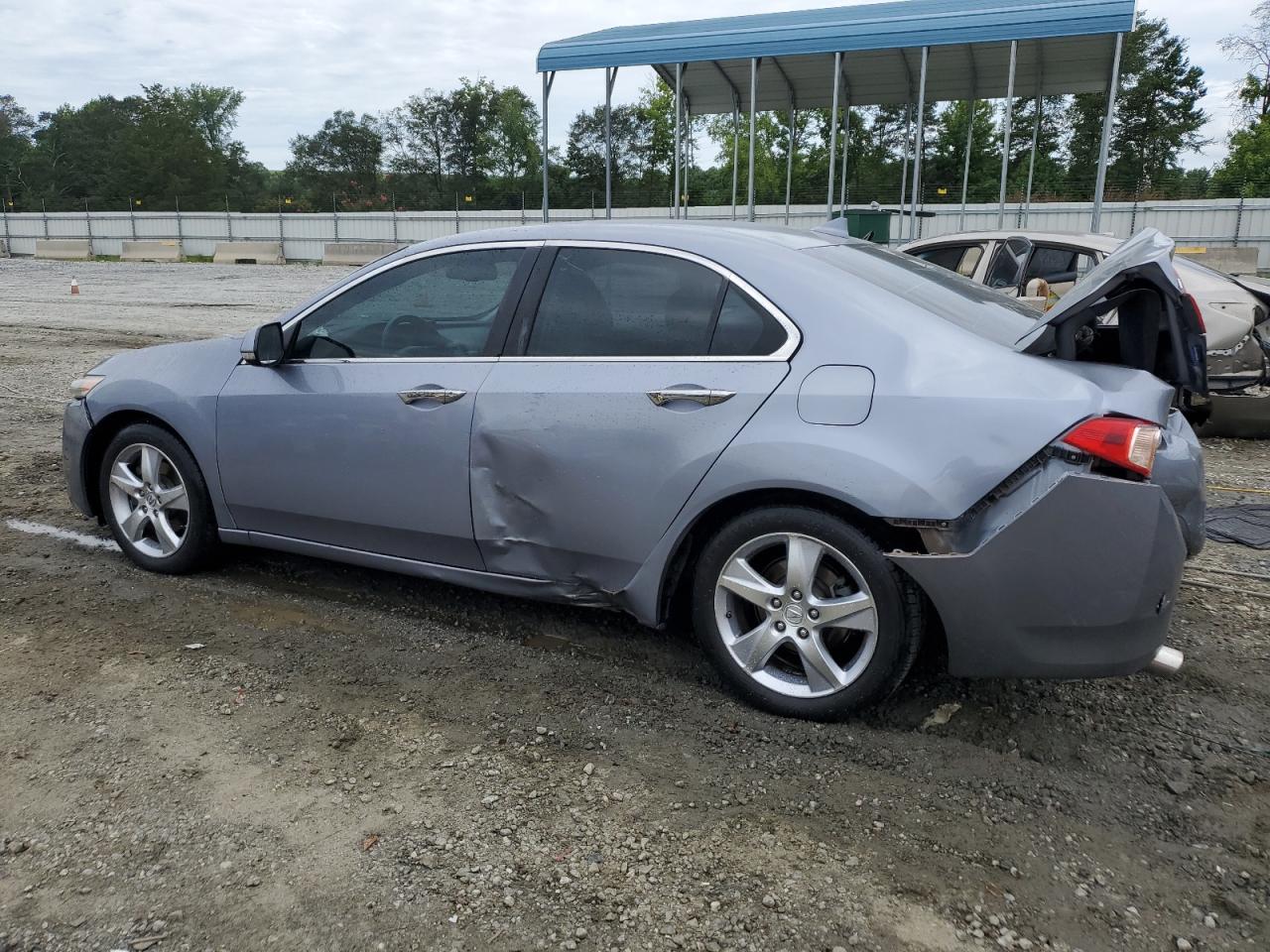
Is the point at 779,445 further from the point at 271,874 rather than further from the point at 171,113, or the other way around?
the point at 171,113

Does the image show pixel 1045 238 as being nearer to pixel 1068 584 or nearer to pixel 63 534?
pixel 1068 584

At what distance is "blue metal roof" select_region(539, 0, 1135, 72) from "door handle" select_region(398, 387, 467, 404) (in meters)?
11.9

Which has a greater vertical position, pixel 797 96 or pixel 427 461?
pixel 797 96

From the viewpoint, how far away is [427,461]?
12.8 ft

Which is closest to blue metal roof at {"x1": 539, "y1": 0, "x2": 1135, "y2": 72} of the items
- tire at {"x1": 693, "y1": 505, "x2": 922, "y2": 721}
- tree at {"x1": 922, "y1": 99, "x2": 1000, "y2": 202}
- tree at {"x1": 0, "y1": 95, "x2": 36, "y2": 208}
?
tire at {"x1": 693, "y1": 505, "x2": 922, "y2": 721}

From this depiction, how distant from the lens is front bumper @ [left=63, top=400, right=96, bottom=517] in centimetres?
488

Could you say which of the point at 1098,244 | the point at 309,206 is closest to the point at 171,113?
the point at 309,206

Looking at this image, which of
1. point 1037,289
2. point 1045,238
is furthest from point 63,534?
point 1045,238

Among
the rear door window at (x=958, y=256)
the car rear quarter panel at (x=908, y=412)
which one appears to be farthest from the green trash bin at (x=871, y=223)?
the car rear quarter panel at (x=908, y=412)

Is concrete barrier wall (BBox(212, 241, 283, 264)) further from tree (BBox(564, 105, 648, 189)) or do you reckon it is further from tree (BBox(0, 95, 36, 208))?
tree (BBox(0, 95, 36, 208))

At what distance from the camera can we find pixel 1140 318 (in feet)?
10.7

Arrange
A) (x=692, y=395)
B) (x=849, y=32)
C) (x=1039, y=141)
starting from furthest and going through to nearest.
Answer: (x=1039, y=141)
(x=849, y=32)
(x=692, y=395)

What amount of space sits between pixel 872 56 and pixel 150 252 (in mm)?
29292

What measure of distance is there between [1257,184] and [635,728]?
3797cm
